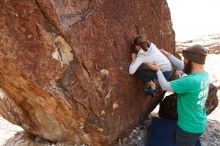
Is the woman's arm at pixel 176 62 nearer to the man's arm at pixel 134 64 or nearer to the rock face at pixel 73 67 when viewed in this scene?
the rock face at pixel 73 67

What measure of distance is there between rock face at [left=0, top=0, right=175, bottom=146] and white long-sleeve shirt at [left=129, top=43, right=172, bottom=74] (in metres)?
0.13

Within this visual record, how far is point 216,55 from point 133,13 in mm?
7109

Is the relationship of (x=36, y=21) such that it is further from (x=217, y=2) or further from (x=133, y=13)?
(x=217, y=2)

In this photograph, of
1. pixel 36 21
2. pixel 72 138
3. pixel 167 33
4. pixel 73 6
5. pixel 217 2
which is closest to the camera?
pixel 36 21

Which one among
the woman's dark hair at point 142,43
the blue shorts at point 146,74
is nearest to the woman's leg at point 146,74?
the blue shorts at point 146,74

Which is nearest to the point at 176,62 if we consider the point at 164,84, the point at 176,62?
the point at 176,62

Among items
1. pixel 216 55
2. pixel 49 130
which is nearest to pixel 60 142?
pixel 49 130

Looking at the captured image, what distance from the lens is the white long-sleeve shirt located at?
15.8 feet

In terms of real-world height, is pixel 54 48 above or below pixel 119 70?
above

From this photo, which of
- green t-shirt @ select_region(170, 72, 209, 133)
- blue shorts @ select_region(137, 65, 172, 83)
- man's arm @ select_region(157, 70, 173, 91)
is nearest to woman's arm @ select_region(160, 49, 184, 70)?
blue shorts @ select_region(137, 65, 172, 83)

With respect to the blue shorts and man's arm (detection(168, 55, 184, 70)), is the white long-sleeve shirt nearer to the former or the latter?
the blue shorts

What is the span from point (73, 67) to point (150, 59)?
106 cm

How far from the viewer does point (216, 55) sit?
11555 mm

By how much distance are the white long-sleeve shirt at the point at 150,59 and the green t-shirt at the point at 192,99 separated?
27.2 inches
